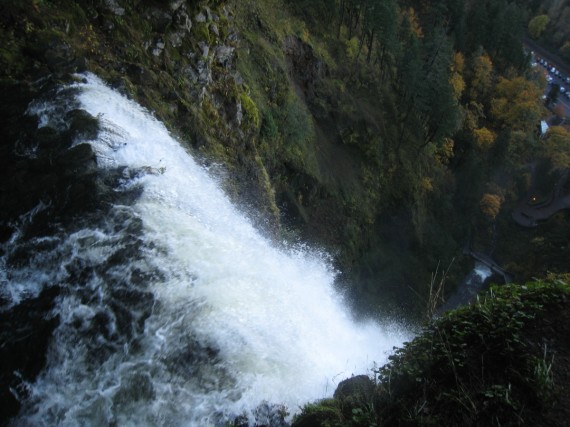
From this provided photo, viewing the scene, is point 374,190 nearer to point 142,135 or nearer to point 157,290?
point 142,135

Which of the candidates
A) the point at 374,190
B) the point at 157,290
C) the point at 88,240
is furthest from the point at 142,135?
the point at 374,190

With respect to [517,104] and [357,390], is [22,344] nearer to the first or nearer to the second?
[357,390]

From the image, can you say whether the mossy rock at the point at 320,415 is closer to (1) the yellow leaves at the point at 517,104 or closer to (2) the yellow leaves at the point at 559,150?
(1) the yellow leaves at the point at 517,104

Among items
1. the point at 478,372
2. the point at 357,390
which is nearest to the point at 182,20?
the point at 357,390

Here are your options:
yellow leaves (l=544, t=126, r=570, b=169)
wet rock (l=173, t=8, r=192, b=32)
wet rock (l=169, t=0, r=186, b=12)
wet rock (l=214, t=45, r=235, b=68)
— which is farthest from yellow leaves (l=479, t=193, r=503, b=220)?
wet rock (l=169, t=0, r=186, b=12)

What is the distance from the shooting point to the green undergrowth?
20.3ft

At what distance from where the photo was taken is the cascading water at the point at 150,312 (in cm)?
Result: 768

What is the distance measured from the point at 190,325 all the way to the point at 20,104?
7.20 m

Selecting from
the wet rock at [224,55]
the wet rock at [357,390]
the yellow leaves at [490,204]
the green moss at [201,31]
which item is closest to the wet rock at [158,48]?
the green moss at [201,31]

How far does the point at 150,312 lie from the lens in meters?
8.39

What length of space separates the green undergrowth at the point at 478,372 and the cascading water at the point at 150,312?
1.74 meters

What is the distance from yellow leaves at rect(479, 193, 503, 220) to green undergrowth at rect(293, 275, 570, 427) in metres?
38.0

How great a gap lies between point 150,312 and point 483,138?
4373cm

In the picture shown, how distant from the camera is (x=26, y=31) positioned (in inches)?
438
